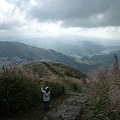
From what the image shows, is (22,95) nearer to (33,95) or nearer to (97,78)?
(33,95)

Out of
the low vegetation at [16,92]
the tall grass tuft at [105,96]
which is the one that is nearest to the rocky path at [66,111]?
the tall grass tuft at [105,96]

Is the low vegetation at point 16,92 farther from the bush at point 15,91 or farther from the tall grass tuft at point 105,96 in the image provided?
the tall grass tuft at point 105,96

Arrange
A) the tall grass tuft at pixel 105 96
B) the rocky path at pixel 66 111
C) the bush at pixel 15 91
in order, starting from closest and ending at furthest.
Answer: the tall grass tuft at pixel 105 96, the bush at pixel 15 91, the rocky path at pixel 66 111

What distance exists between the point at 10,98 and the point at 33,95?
1.88 m

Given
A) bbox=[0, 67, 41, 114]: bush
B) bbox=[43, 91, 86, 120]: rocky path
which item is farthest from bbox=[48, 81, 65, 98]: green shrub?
bbox=[0, 67, 41, 114]: bush

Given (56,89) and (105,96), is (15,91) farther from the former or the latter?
(56,89)

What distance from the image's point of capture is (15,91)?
29.6 ft

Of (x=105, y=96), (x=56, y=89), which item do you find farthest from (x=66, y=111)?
(x=56, y=89)

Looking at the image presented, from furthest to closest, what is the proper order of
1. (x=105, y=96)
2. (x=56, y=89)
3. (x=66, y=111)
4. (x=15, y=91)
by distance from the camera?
(x=56, y=89), (x=66, y=111), (x=15, y=91), (x=105, y=96)

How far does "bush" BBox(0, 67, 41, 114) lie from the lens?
8.72 metres

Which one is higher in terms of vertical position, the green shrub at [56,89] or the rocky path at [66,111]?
the green shrub at [56,89]

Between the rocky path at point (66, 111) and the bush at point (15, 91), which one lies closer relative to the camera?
the bush at point (15, 91)

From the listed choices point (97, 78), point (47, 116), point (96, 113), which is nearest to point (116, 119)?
point (96, 113)

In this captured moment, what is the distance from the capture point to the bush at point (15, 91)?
8.72 metres
